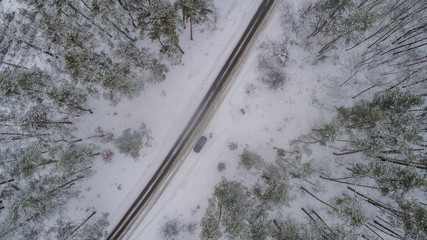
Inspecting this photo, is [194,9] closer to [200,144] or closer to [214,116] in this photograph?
[214,116]

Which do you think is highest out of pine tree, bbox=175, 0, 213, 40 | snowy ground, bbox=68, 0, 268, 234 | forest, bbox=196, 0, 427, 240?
pine tree, bbox=175, 0, 213, 40

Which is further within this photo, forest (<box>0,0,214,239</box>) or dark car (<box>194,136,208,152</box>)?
dark car (<box>194,136,208,152</box>)

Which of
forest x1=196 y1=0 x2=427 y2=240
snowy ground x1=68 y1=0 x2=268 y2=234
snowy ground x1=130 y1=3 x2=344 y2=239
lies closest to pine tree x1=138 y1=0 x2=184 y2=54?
snowy ground x1=68 y1=0 x2=268 y2=234

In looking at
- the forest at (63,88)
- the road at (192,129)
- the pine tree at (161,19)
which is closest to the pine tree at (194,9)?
the forest at (63,88)

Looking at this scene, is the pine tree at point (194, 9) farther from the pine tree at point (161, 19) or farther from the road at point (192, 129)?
the road at point (192, 129)

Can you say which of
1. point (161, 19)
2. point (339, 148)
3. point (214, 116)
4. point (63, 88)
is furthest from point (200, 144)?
point (339, 148)

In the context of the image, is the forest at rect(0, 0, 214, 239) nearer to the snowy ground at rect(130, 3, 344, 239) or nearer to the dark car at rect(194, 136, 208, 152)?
the dark car at rect(194, 136, 208, 152)
